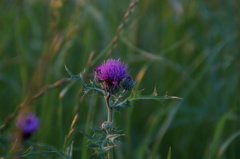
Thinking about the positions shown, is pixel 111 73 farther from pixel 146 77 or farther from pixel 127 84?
pixel 146 77

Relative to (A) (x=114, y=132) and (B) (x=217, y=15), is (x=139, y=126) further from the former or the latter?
(A) (x=114, y=132)

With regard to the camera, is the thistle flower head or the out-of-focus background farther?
the out-of-focus background

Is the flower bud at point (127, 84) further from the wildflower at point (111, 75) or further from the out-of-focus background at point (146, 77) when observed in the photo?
the out-of-focus background at point (146, 77)

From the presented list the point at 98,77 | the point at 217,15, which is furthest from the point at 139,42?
the point at 98,77

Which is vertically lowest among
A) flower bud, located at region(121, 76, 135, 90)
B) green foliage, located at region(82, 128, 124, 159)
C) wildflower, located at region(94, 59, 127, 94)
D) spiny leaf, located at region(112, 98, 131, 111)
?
green foliage, located at region(82, 128, 124, 159)

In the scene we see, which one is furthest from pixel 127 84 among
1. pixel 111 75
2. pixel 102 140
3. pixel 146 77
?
pixel 146 77

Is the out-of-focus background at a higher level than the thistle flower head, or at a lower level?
higher

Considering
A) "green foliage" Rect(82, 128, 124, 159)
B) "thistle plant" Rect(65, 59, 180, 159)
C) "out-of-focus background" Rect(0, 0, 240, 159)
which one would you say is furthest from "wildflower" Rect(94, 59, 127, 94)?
"out-of-focus background" Rect(0, 0, 240, 159)

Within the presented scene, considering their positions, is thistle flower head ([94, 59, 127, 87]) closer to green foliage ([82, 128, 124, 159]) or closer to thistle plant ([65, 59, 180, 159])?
thistle plant ([65, 59, 180, 159])
